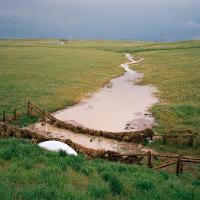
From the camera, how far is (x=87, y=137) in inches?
1098

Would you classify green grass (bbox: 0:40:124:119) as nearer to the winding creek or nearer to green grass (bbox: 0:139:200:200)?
the winding creek

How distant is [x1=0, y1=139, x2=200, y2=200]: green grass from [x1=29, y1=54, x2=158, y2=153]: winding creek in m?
9.35

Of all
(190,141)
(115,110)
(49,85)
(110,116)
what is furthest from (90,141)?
(49,85)

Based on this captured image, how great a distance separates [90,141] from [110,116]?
28.4ft

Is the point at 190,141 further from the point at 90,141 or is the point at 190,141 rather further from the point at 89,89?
the point at 89,89

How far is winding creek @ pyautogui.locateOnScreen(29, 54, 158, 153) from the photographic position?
87.5 ft

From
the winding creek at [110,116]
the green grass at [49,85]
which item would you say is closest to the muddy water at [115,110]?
the winding creek at [110,116]

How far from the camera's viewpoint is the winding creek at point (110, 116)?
26.7 meters

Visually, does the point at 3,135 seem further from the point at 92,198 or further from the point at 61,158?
the point at 92,198

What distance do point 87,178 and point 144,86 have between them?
145 ft

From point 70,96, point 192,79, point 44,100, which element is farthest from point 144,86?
point 44,100

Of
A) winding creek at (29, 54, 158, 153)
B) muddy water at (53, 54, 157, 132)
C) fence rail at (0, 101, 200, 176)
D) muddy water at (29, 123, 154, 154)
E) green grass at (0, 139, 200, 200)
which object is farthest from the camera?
muddy water at (53, 54, 157, 132)

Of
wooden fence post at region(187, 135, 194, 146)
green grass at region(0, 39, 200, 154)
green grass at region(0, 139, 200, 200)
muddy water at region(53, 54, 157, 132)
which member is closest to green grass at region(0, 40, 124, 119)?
green grass at region(0, 39, 200, 154)

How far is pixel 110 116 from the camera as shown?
35.3 m
